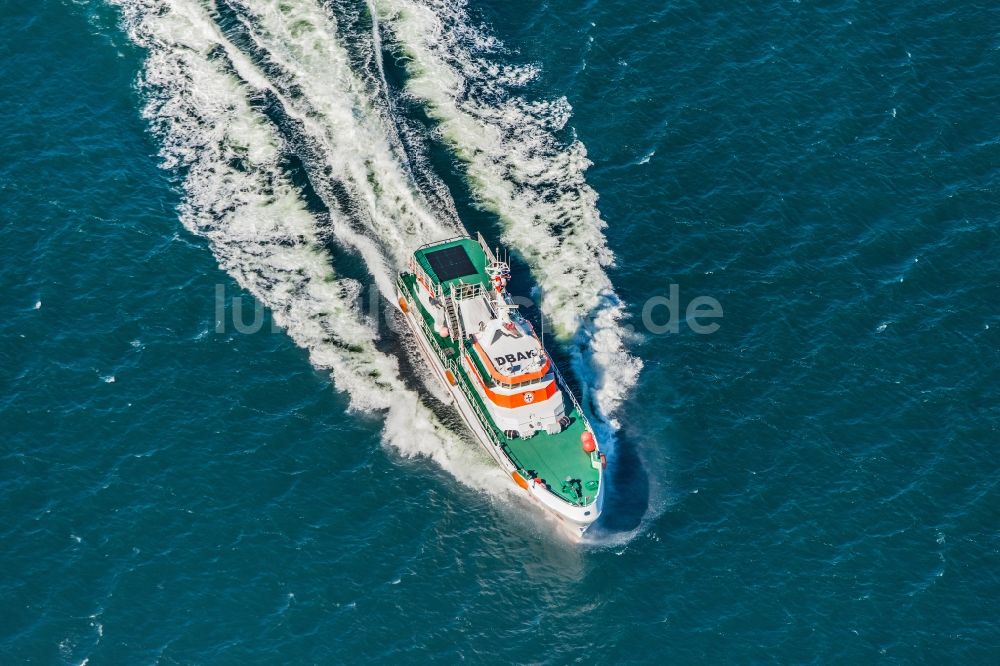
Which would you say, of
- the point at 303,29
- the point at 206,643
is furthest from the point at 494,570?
the point at 303,29

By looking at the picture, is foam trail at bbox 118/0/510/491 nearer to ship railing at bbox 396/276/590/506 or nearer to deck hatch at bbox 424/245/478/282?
ship railing at bbox 396/276/590/506

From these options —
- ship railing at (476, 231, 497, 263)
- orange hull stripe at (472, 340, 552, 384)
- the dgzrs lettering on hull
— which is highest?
ship railing at (476, 231, 497, 263)

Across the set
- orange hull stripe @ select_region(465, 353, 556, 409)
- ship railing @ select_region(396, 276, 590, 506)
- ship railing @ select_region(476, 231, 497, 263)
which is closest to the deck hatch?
ship railing @ select_region(476, 231, 497, 263)

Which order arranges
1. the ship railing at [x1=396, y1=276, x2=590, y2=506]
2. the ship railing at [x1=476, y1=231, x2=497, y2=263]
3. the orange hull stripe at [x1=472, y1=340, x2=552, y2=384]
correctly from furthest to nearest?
the ship railing at [x1=476, y1=231, x2=497, y2=263] < the orange hull stripe at [x1=472, y1=340, x2=552, y2=384] < the ship railing at [x1=396, y1=276, x2=590, y2=506]

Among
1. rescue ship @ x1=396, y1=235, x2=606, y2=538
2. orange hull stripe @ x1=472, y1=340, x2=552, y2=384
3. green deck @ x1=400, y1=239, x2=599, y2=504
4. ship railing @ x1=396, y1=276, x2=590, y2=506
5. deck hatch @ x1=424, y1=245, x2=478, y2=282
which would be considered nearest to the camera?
green deck @ x1=400, y1=239, x2=599, y2=504

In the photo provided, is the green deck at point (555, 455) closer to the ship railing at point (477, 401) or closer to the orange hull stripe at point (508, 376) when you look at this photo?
the ship railing at point (477, 401)

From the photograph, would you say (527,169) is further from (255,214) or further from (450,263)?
(255,214)

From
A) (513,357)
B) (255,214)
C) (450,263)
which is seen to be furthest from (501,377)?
(255,214)
